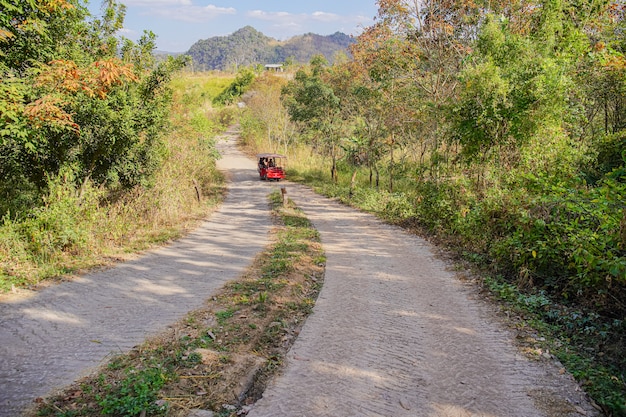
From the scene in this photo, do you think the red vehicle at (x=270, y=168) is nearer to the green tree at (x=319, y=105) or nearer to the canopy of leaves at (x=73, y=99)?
the green tree at (x=319, y=105)

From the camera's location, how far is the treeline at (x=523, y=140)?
19.1 feet

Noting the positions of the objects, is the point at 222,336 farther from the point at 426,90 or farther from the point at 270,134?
the point at 270,134

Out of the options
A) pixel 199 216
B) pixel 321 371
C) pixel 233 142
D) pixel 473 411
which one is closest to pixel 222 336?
pixel 321 371

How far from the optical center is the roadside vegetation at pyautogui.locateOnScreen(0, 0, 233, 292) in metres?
7.91

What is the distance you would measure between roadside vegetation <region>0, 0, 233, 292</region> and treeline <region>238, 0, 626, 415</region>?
311 inches

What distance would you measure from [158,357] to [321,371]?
1930 millimetres

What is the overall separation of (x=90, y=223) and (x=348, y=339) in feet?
24.7

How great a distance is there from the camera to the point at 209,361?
4.86 metres

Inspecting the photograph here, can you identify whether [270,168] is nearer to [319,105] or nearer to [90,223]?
[319,105]

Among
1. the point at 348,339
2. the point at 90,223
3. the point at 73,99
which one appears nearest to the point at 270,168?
the point at 90,223

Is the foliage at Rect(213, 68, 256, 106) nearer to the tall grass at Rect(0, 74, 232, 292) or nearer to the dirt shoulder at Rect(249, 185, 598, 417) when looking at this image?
the tall grass at Rect(0, 74, 232, 292)

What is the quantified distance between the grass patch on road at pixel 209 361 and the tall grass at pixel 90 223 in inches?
149

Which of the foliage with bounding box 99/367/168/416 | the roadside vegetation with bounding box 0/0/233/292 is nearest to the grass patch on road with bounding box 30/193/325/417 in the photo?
the foliage with bounding box 99/367/168/416

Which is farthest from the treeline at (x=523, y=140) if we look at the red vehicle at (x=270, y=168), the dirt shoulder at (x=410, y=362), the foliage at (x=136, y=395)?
the red vehicle at (x=270, y=168)
